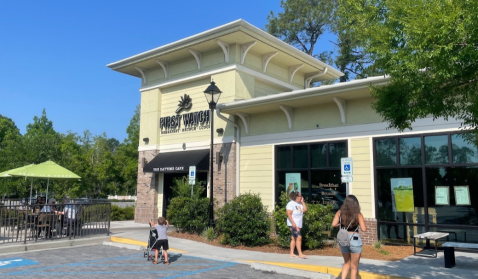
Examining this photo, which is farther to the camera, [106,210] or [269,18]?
[269,18]

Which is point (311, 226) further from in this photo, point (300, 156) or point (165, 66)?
point (165, 66)

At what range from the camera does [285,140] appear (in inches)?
556

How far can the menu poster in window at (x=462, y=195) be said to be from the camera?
1014cm

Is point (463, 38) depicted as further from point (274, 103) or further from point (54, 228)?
point (54, 228)

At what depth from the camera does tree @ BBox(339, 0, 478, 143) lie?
5152 mm

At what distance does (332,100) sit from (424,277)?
261 inches

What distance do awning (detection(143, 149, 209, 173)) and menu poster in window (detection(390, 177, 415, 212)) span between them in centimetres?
737

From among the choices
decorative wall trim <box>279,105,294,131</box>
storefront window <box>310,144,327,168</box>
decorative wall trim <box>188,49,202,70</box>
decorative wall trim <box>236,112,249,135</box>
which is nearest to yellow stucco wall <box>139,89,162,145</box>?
decorative wall trim <box>188,49,202,70</box>

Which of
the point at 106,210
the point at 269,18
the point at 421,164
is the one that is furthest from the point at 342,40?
the point at 106,210

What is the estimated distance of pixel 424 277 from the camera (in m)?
7.45

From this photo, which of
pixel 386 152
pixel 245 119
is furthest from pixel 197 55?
pixel 386 152

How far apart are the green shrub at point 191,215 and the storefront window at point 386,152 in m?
6.47

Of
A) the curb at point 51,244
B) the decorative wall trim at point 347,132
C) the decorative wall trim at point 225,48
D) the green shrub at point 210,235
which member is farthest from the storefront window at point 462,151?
the curb at point 51,244

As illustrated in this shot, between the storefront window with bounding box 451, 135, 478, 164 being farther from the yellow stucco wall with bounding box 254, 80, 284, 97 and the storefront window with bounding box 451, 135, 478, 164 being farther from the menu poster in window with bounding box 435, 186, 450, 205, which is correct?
the yellow stucco wall with bounding box 254, 80, 284, 97
